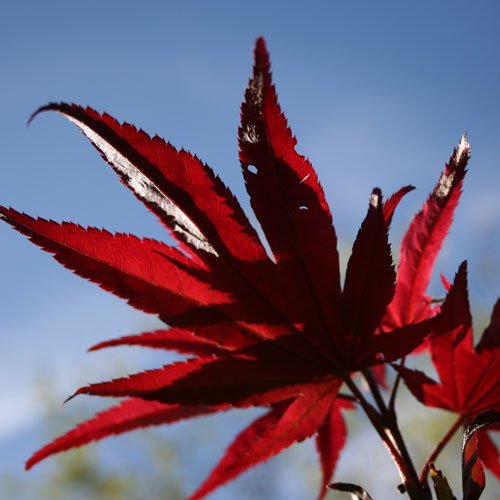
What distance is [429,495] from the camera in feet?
2.06

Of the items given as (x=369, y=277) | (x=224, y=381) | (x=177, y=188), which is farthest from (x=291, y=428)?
(x=177, y=188)

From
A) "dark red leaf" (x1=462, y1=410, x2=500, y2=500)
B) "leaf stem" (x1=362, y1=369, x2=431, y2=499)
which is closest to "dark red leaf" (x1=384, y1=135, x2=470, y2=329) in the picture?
"leaf stem" (x1=362, y1=369, x2=431, y2=499)

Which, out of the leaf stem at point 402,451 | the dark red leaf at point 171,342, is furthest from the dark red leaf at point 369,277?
the dark red leaf at point 171,342

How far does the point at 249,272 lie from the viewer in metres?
0.65

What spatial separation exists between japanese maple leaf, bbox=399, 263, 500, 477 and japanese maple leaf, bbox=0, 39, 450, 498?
101 millimetres

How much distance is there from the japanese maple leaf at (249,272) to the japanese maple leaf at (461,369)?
10cm

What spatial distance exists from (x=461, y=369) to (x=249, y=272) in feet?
1.05

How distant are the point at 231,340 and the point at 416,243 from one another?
10.5 inches

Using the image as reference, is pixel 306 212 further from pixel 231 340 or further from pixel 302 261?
pixel 231 340

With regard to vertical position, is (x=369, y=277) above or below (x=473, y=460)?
above

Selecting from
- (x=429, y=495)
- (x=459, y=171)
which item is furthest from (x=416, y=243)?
(x=429, y=495)

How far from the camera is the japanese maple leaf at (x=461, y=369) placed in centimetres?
72

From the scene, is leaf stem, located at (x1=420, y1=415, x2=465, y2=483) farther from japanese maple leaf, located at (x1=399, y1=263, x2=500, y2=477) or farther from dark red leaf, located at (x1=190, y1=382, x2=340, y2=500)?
dark red leaf, located at (x1=190, y1=382, x2=340, y2=500)

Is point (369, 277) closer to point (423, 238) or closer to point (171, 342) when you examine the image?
point (423, 238)
